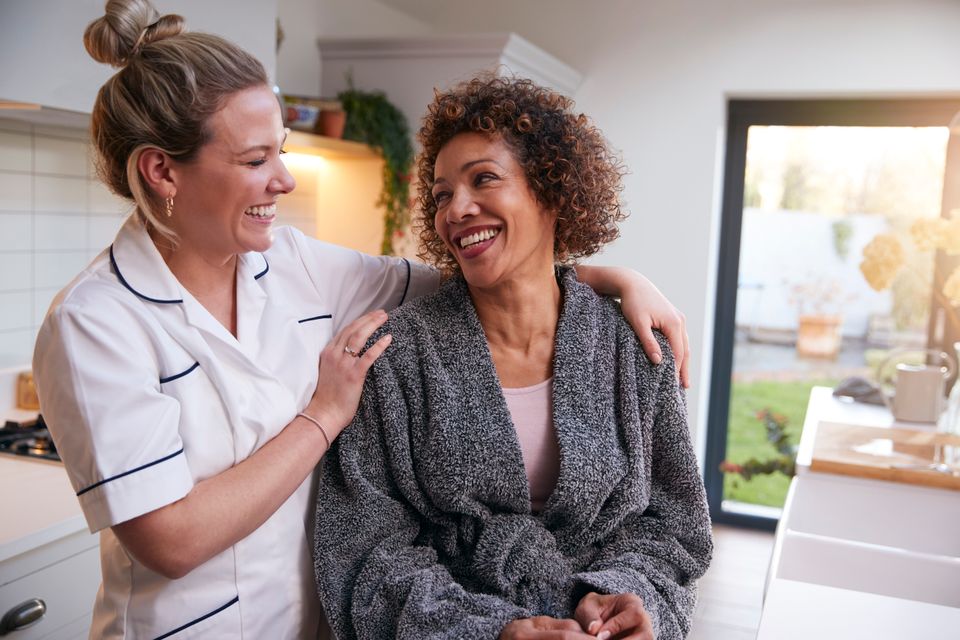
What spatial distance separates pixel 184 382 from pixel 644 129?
2914 millimetres

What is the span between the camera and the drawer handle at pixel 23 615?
5.19 ft

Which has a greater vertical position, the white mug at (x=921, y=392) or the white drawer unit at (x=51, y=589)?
the white mug at (x=921, y=392)

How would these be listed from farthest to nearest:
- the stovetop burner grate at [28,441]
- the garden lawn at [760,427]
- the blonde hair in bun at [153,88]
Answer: the garden lawn at [760,427], the stovetop burner grate at [28,441], the blonde hair in bun at [153,88]

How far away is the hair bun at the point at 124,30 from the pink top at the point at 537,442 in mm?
728

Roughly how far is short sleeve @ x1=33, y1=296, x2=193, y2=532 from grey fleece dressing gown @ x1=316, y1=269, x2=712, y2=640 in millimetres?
306

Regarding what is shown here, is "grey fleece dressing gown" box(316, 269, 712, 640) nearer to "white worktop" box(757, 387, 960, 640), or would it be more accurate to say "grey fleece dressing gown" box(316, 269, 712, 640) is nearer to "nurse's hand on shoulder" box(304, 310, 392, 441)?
"nurse's hand on shoulder" box(304, 310, 392, 441)

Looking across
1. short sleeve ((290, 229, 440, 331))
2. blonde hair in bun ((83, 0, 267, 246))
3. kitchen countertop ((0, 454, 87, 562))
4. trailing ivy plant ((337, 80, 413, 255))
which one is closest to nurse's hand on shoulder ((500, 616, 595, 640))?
short sleeve ((290, 229, 440, 331))

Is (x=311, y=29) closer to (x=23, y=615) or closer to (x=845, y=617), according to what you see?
(x=23, y=615)

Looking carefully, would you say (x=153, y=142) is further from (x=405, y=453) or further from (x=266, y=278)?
(x=405, y=453)

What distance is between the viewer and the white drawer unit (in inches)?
62.5

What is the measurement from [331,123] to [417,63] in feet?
1.47

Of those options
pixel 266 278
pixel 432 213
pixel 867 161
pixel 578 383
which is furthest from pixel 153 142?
pixel 867 161

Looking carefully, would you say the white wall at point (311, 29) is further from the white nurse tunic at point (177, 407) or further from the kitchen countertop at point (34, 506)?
the white nurse tunic at point (177, 407)

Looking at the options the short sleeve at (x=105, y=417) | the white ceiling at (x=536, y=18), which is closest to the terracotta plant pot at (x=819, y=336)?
the white ceiling at (x=536, y=18)
